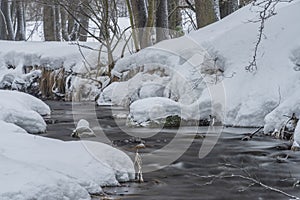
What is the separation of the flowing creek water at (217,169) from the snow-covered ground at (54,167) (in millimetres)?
177

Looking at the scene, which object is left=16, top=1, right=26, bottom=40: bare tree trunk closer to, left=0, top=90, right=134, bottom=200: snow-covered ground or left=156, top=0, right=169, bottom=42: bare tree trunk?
left=156, top=0, right=169, bottom=42: bare tree trunk

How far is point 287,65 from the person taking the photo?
8.62 meters

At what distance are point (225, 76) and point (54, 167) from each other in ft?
18.7

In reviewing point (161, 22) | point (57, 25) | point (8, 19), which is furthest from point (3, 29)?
point (161, 22)

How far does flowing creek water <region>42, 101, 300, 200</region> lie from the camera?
417cm

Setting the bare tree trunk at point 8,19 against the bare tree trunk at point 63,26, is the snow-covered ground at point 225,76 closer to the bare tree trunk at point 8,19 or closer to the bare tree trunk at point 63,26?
the bare tree trunk at point 8,19

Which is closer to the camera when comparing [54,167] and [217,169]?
[54,167]

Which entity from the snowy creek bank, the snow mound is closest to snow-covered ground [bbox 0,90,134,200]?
the snow mound

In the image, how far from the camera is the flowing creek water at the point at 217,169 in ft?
13.7

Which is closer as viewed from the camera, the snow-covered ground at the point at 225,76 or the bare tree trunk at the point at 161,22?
the snow-covered ground at the point at 225,76

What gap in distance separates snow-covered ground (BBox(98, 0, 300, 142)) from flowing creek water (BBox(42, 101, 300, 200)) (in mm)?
473

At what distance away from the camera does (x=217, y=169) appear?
17.0 feet

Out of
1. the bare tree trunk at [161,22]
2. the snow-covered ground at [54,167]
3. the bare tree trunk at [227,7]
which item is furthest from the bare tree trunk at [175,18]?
the snow-covered ground at [54,167]

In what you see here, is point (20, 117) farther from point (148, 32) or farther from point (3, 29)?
point (3, 29)
